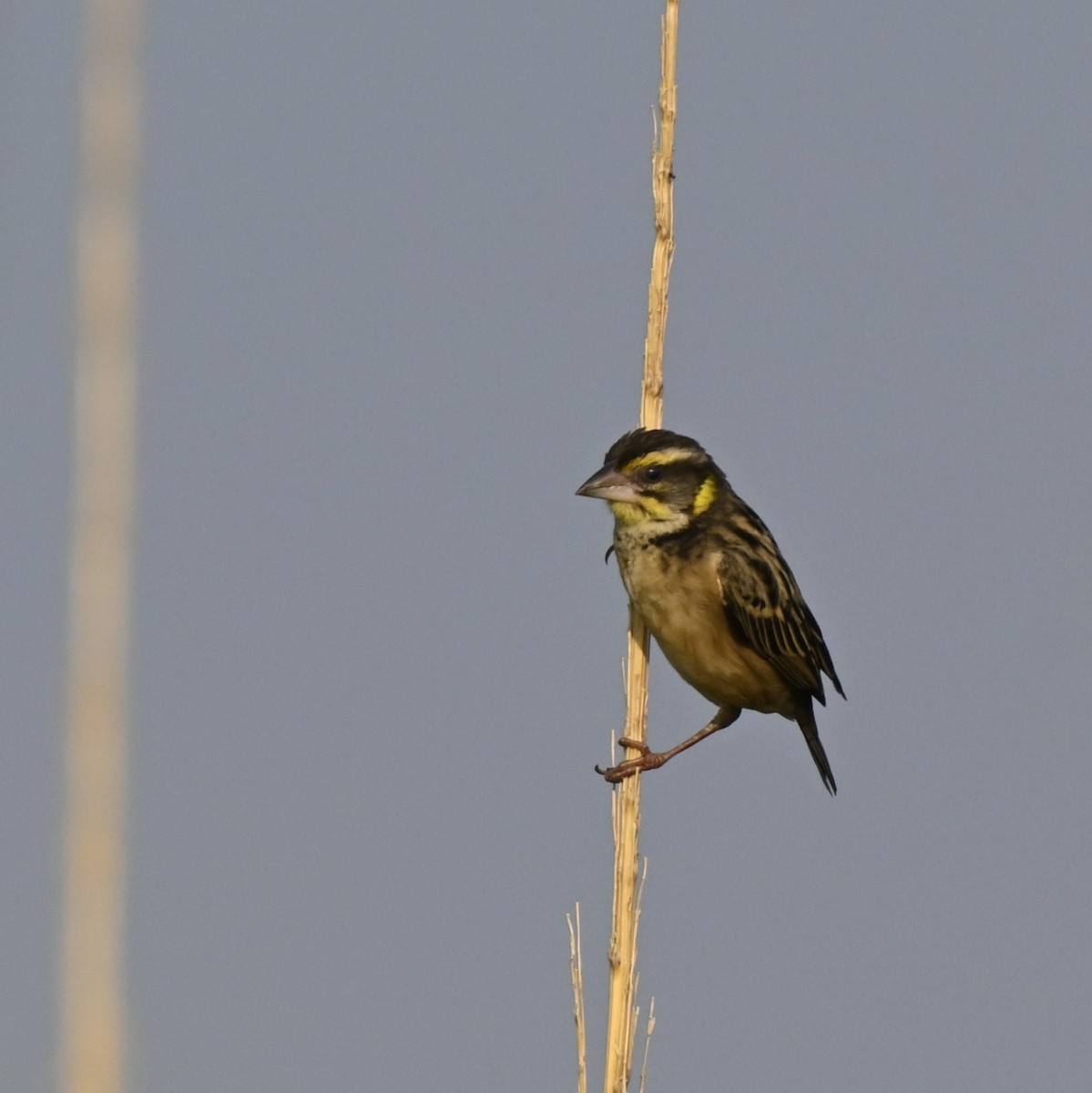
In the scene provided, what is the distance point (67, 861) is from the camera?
8.59 ft

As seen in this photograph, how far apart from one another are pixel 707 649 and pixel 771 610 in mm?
374

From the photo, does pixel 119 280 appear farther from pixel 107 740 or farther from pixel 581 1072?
pixel 581 1072

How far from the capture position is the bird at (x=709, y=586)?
19.4 feet

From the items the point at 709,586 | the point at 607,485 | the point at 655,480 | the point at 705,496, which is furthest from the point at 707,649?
the point at 607,485

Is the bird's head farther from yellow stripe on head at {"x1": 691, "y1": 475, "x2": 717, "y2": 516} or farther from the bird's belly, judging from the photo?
the bird's belly

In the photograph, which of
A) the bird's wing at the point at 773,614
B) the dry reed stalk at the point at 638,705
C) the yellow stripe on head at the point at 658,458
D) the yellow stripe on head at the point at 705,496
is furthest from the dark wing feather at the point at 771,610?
the dry reed stalk at the point at 638,705

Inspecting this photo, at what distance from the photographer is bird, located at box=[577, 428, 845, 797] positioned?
233 inches

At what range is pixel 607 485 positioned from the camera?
586 centimetres

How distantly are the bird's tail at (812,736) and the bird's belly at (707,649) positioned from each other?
2.3 inches

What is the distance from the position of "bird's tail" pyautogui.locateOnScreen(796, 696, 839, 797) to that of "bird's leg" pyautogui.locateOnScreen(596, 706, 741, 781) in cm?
27

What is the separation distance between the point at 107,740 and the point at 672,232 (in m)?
2.53

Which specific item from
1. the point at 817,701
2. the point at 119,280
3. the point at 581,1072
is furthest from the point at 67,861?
the point at 817,701

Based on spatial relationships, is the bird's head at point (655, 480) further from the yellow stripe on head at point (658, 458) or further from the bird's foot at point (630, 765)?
the bird's foot at point (630, 765)

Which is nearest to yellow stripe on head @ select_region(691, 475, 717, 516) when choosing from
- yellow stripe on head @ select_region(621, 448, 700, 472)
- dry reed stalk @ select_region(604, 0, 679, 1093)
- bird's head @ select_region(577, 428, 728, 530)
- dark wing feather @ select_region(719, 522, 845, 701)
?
bird's head @ select_region(577, 428, 728, 530)
